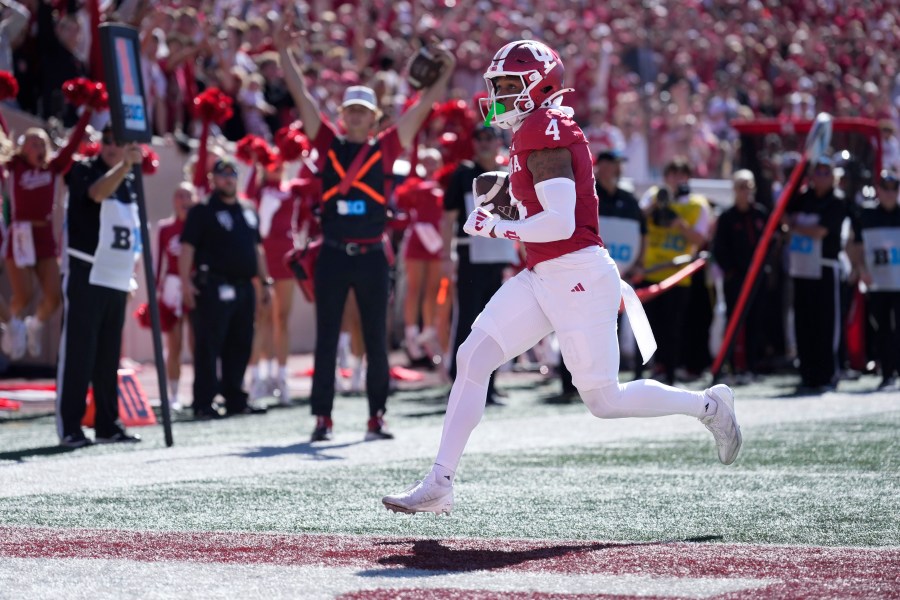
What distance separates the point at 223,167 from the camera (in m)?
11.6

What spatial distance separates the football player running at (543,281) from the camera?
5.99 m

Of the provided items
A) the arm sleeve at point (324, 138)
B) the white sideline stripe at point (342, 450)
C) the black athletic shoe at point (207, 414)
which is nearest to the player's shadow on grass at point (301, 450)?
the white sideline stripe at point (342, 450)

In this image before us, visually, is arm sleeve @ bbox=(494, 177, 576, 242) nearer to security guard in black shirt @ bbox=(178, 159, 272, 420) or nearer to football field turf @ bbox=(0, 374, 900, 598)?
football field turf @ bbox=(0, 374, 900, 598)

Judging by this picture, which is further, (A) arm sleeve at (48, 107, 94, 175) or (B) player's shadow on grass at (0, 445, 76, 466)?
(A) arm sleeve at (48, 107, 94, 175)

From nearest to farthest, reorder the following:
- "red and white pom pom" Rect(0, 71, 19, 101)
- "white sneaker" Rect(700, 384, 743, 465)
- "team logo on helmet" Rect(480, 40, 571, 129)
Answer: "team logo on helmet" Rect(480, 40, 571, 129) → "white sneaker" Rect(700, 384, 743, 465) → "red and white pom pom" Rect(0, 71, 19, 101)

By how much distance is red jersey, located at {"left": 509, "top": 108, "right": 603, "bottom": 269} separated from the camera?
6.02m

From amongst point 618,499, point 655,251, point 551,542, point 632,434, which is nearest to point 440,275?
point 655,251

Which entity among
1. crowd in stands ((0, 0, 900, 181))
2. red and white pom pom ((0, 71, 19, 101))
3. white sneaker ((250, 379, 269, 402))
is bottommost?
white sneaker ((250, 379, 269, 402))

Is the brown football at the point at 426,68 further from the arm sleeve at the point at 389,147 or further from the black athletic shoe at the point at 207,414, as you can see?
the black athletic shoe at the point at 207,414

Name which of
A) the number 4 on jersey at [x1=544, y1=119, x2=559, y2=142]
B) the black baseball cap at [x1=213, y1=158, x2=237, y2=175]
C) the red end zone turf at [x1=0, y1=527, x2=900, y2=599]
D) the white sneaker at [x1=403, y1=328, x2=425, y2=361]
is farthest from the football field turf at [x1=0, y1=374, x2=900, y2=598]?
the white sneaker at [x1=403, y1=328, x2=425, y2=361]

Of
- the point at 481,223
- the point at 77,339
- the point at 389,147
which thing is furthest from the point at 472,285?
the point at 481,223

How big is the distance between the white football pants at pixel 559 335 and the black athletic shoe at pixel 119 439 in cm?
406

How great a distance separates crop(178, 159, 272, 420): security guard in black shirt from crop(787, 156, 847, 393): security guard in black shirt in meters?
4.78

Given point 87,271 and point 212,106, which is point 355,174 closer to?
point 87,271
